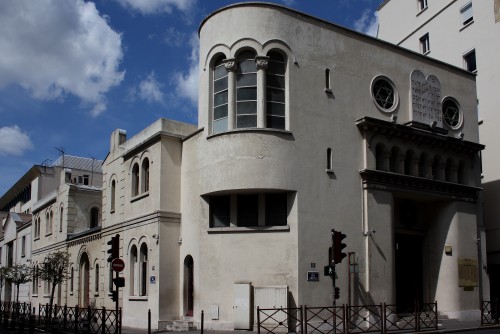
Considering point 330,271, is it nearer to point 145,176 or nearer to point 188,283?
point 188,283

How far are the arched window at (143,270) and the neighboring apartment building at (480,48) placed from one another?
15804 mm

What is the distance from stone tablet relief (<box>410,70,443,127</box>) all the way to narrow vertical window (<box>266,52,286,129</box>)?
22.7 ft

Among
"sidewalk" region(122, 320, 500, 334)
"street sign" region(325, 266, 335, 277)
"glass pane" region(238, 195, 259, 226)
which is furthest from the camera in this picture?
"glass pane" region(238, 195, 259, 226)

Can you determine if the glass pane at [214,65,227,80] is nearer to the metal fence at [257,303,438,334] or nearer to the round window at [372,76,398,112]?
the round window at [372,76,398,112]

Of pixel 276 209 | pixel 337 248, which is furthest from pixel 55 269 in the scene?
pixel 337 248

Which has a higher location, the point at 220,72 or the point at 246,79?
the point at 220,72

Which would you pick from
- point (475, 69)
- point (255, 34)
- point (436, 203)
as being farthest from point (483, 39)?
point (255, 34)

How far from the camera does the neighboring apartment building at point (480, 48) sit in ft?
103

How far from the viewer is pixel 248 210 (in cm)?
2247

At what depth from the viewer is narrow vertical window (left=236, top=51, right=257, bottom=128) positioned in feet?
73.9

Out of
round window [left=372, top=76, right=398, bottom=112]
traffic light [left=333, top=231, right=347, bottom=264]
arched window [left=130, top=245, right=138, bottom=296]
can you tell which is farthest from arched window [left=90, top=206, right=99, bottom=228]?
traffic light [left=333, top=231, right=347, bottom=264]

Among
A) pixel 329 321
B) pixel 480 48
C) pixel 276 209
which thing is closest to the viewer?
pixel 329 321

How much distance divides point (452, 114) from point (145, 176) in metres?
15.1

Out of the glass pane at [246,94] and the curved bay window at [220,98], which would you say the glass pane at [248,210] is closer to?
the curved bay window at [220,98]
